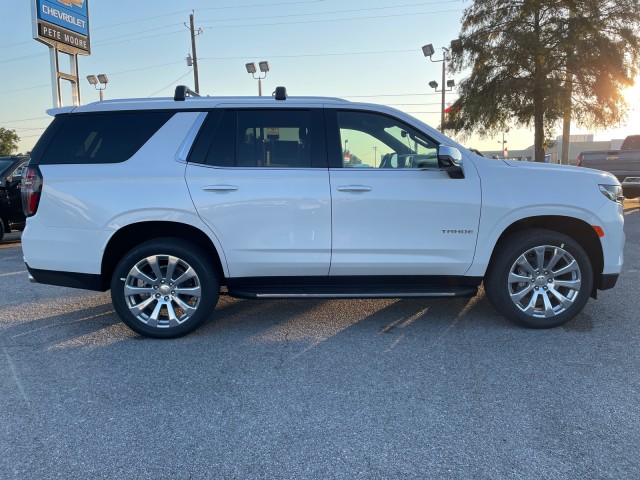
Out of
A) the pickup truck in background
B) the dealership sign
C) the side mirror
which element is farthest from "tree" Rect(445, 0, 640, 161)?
the side mirror

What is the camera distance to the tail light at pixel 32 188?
4.14m

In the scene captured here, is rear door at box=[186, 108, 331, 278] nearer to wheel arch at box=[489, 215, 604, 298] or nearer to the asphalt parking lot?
the asphalt parking lot

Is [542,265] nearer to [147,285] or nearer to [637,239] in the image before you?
[147,285]

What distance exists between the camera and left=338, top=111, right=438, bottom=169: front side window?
4.32 m

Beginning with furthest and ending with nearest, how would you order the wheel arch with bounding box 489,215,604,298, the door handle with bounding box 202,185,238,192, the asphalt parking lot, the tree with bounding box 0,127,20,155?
the tree with bounding box 0,127,20,155 → the wheel arch with bounding box 489,215,604,298 → the door handle with bounding box 202,185,238,192 → the asphalt parking lot

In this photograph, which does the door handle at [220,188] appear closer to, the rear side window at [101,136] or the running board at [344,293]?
the rear side window at [101,136]

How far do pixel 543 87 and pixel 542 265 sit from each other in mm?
14070

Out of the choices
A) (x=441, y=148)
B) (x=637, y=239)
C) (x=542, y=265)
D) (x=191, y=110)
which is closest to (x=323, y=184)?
(x=441, y=148)

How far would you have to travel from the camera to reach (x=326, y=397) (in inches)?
125

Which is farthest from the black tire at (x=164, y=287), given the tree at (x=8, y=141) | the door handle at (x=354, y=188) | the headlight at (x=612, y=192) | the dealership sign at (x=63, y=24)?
the tree at (x=8, y=141)

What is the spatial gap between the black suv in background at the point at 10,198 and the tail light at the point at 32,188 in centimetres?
642

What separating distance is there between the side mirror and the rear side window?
231 cm

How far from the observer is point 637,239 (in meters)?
9.46

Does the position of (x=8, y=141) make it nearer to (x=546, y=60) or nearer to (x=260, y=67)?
(x=260, y=67)
